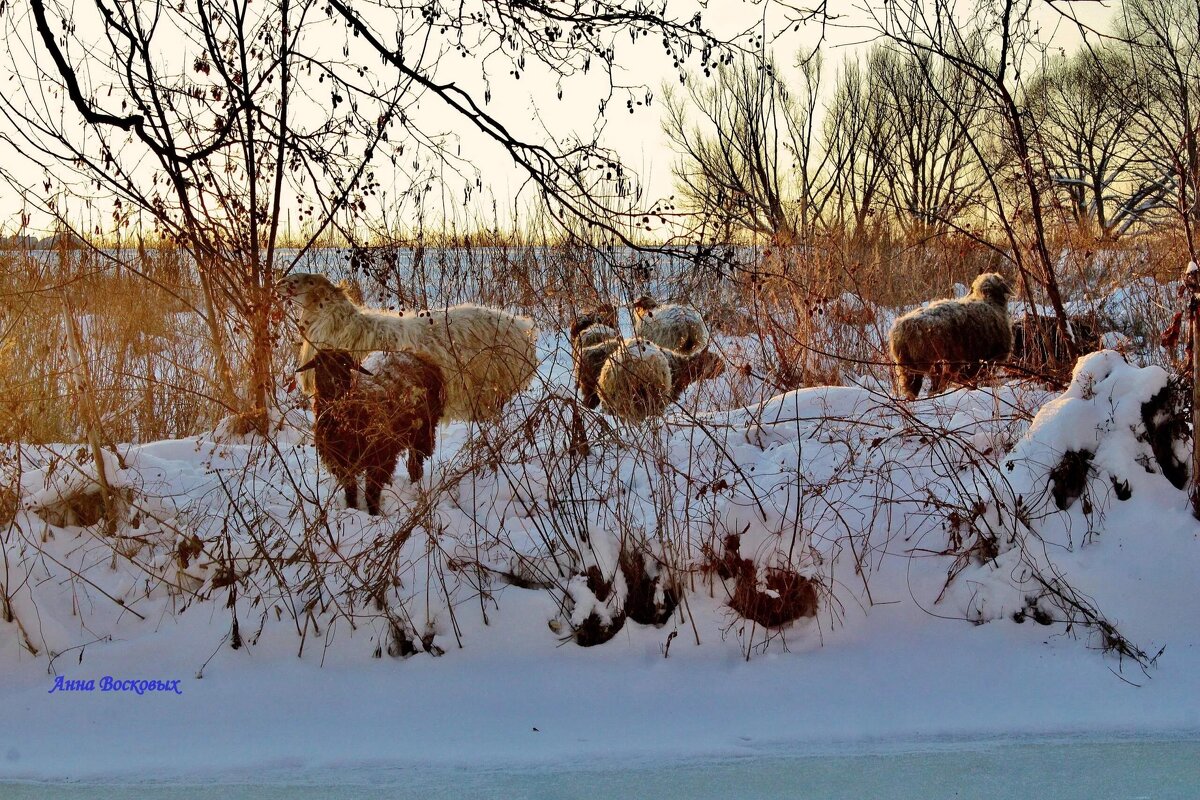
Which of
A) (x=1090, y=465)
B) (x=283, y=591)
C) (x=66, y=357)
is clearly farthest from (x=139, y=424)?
(x=1090, y=465)

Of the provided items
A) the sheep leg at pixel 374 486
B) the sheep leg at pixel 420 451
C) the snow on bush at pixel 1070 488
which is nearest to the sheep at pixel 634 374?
the sheep leg at pixel 420 451

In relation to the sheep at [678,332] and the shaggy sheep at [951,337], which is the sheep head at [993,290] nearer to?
the shaggy sheep at [951,337]

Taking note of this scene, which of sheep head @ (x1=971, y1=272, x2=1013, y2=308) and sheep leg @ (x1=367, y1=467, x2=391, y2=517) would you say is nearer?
sheep leg @ (x1=367, y1=467, x2=391, y2=517)

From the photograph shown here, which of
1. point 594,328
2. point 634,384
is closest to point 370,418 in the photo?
point 634,384

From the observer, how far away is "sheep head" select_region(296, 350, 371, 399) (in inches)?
189

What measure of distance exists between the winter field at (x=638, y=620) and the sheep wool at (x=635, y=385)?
17 centimetres

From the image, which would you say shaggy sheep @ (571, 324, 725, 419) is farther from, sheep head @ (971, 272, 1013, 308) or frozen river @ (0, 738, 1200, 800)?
sheep head @ (971, 272, 1013, 308)

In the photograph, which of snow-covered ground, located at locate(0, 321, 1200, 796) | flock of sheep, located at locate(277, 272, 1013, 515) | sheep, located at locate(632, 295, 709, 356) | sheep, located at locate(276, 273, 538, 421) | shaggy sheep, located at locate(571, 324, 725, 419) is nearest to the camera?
snow-covered ground, located at locate(0, 321, 1200, 796)

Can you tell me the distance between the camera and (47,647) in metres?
4.02

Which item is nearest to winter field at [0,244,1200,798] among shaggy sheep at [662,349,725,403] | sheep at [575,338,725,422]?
sheep at [575,338,725,422]

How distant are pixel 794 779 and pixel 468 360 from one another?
3351 mm

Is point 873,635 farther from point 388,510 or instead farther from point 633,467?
point 388,510

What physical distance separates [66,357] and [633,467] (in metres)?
4.40

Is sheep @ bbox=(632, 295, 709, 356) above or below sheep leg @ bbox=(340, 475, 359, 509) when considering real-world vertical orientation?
above
